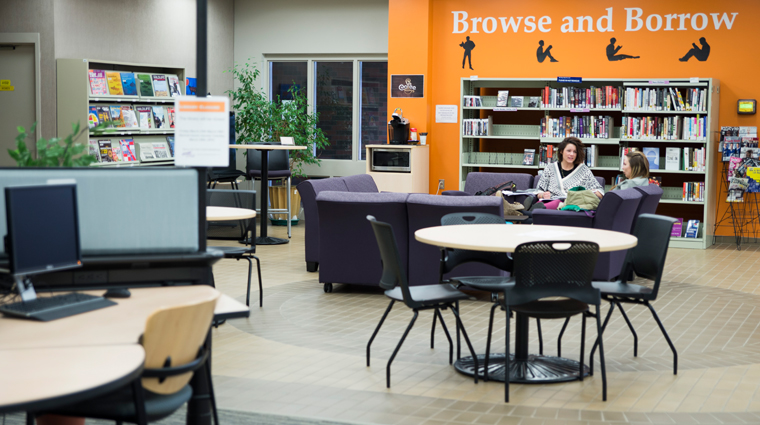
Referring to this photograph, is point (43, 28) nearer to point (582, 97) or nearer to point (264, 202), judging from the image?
point (264, 202)

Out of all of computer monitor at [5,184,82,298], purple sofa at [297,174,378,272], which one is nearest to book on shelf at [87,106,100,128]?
purple sofa at [297,174,378,272]

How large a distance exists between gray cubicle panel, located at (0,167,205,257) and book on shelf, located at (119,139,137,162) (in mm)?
6463

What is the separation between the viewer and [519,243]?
3.80 m

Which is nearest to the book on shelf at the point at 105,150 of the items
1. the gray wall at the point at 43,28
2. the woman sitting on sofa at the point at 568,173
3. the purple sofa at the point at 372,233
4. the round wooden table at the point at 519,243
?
the gray wall at the point at 43,28

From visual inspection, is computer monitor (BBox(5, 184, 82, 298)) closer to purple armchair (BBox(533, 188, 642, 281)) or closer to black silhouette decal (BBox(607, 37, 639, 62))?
purple armchair (BBox(533, 188, 642, 281))

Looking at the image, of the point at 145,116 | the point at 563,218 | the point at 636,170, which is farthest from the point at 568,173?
the point at 145,116

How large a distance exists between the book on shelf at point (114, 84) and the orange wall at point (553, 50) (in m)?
3.61

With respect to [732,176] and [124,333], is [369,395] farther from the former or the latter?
[732,176]

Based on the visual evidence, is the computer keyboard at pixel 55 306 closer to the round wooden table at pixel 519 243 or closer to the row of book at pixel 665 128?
the round wooden table at pixel 519 243

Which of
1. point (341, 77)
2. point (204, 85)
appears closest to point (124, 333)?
point (204, 85)

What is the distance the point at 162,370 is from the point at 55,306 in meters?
0.54

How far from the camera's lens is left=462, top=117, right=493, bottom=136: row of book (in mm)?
9938

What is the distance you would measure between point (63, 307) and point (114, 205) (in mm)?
467

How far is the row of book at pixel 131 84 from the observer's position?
8.48 m
